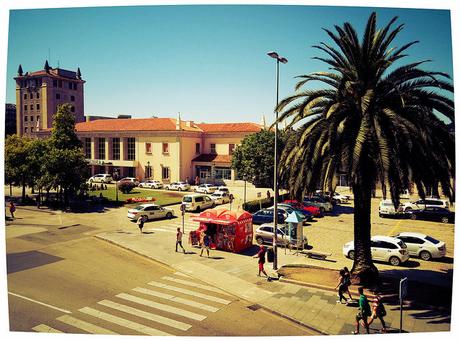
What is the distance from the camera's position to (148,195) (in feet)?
156

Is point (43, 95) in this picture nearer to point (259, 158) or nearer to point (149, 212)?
point (259, 158)

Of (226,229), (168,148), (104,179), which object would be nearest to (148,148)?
(168,148)

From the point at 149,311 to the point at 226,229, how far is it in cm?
945

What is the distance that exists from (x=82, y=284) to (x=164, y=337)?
20.7 ft

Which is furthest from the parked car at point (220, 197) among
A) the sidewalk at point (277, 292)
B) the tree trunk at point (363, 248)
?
the tree trunk at point (363, 248)

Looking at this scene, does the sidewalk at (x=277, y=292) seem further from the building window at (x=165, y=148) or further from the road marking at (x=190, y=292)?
the building window at (x=165, y=148)

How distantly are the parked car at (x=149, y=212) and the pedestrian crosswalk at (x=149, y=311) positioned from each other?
591 inches

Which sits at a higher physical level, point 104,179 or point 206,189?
point 104,179

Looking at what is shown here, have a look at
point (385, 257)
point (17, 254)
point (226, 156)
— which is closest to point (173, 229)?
point (17, 254)

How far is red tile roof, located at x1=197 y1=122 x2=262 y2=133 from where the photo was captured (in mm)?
56375

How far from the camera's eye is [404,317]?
1388cm

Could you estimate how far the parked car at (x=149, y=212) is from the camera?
104 ft

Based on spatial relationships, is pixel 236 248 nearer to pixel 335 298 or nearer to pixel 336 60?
pixel 335 298

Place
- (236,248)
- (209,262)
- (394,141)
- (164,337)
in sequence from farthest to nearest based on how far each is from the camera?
(236,248) → (209,262) → (394,141) → (164,337)
